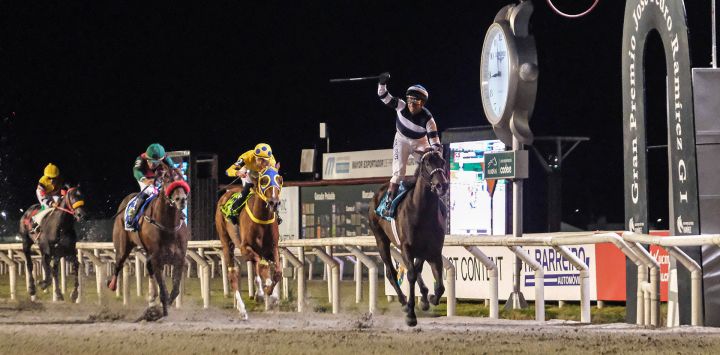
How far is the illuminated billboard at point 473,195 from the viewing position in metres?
20.3

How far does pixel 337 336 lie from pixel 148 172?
5.11 m

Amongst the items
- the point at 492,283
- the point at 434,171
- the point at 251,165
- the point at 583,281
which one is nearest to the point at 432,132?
the point at 434,171

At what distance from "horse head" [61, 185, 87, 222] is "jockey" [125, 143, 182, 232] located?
4.25 metres

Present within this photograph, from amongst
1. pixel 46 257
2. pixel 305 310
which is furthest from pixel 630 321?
pixel 46 257

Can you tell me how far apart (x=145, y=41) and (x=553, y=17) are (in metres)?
15.0

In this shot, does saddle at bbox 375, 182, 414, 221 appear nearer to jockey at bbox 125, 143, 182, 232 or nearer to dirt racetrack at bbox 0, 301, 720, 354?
dirt racetrack at bbox 0, 301, 720, 354

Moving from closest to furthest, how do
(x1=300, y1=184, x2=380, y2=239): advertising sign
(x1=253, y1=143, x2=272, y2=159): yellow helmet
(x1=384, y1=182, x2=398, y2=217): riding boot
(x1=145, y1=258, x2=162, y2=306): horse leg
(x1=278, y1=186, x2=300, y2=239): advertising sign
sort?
(x1=384, y1=182, x2=398, y2=217): riding boot → (x1=253, y1=143, x2=272, y2=159): yellow helmet → (x1=145, y1=258, x2=162, y2=306): horse leg → (x1=300, y1=184, x2=380, y2=239): advertising sign → (x1=278, y1=186, x2=300, y2=239): advertising sign

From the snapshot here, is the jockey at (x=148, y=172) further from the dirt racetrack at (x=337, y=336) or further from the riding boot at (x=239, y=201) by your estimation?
the dirt racetrack at (x=337, y=336)

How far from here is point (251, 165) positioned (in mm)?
13570

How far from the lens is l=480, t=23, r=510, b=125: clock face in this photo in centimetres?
1391

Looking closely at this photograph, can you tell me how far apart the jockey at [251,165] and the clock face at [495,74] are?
2.64m

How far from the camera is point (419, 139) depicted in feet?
37.1

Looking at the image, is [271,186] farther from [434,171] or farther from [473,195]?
[473,195]

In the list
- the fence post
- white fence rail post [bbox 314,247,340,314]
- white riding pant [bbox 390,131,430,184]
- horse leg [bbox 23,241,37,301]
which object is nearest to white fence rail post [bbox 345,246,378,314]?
white fence rail post [bbox 314,247,340,314]
